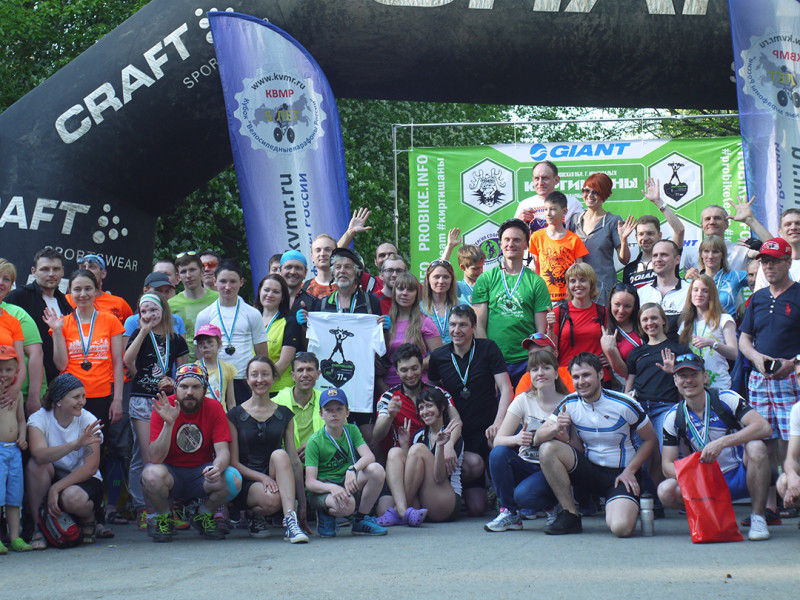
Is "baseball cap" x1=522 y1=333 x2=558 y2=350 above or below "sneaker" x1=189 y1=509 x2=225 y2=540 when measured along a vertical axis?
above

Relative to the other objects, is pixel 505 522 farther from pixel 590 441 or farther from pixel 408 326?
pixel 408 326

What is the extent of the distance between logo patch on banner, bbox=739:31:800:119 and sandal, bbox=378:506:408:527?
4955mm

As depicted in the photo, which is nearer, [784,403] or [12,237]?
[784,403]

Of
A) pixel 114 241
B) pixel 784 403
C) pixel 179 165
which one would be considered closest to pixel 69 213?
pixel 114 241

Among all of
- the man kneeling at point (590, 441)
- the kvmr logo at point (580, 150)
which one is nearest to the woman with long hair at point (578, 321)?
the man kneeling at point (590, 441)

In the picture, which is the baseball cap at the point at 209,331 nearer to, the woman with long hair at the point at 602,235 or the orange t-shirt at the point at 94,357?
the orange t-shirt at the point at 94,357

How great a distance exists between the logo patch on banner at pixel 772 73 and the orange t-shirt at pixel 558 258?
2206 millimetres

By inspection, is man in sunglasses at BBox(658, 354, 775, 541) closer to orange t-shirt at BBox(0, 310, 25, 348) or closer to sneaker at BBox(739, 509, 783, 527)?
sneaker at BBox(739, 509, 783, 527)

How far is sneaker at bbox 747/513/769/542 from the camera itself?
225 inches

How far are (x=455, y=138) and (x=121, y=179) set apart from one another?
15.1m

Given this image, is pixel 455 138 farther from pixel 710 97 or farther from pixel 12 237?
pixel 12 237

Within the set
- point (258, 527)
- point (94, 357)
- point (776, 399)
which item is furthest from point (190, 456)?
point (776, 399)

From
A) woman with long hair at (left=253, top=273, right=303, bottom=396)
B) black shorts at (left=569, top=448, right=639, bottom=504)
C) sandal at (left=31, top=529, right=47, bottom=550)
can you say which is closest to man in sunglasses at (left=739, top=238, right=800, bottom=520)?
black shorts at (left=569, top=448, right=639, bottom=504)

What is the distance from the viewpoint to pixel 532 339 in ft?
23.3
